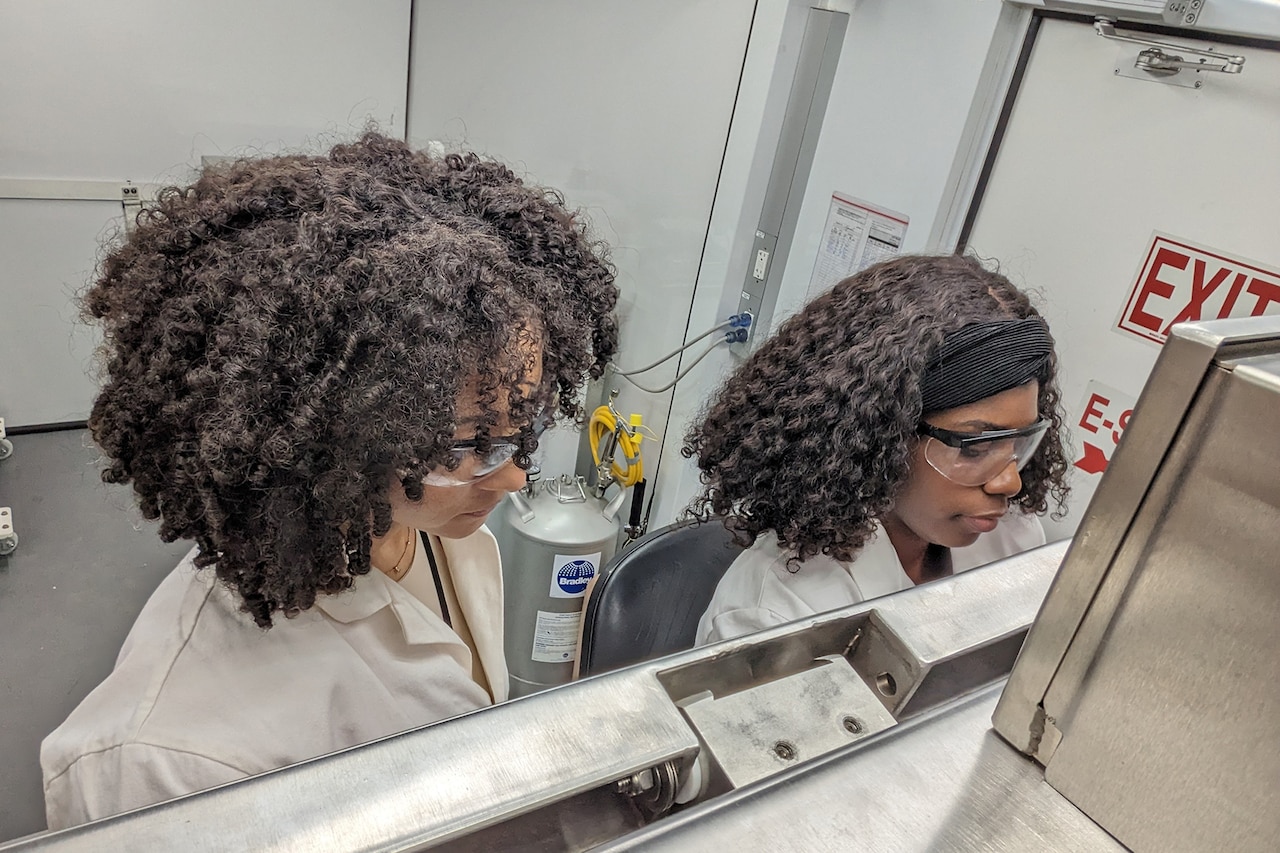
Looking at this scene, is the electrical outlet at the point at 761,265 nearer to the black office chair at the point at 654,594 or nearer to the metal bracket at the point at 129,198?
the black office chair at the point at 654,594

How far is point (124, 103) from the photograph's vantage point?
2.78 meters

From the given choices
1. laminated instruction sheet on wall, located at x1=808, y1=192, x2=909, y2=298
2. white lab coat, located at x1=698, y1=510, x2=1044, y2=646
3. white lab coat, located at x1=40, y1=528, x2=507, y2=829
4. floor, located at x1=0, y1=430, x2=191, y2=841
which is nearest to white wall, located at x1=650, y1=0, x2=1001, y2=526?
laminated instruction sheet on wall, located at x1=808, y1=192, x2=909, y2=298

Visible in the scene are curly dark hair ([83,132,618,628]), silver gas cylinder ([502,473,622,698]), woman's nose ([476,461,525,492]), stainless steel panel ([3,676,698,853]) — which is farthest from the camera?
silver gas cylinder ([502,473,622,698])

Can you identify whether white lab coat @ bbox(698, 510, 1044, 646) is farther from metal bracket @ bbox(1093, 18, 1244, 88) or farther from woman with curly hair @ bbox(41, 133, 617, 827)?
metal bracket @ bbox(1093, 18, 1244, 88)

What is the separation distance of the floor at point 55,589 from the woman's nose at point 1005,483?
1.85 meters

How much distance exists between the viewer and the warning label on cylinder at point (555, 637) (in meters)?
2.17

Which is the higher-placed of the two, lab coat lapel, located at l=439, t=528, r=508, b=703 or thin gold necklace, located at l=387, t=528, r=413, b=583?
thin gold necklace, located at l=387, t=528, r=413, b=583

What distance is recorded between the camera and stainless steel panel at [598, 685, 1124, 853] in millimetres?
328

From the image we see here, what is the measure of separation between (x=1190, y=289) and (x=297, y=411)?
54.8 inches

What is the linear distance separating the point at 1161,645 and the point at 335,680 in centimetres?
79

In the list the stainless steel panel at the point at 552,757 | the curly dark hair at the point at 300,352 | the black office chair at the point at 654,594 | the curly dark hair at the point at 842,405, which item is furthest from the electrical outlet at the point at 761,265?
the stainless steel panel at the point at 552,757

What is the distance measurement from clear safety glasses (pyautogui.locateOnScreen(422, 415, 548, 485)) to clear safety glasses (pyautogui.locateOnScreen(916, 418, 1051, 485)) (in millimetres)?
671

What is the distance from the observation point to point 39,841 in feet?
0.88

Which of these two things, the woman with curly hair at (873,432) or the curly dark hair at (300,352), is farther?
the woman with curly hair at (873,432)
